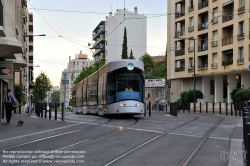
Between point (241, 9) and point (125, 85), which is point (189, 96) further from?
point (125, 85)

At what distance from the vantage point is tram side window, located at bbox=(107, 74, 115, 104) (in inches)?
922

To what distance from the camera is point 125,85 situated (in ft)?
76.3

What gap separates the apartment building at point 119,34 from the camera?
10600 cm

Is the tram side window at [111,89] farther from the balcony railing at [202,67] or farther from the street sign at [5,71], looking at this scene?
the balcony railing at [202,67]

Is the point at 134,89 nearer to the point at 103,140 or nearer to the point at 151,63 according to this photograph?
the point at 103,140

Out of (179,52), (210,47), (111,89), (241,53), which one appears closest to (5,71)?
(111,89)

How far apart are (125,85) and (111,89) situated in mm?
828

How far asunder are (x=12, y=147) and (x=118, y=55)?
96.4 meters

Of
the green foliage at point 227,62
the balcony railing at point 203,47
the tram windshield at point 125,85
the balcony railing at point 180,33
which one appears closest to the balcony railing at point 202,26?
the balcony railing at point 203,47

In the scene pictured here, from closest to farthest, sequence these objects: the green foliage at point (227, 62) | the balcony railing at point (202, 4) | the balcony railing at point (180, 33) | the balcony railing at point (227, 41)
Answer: the balcony railing at point (227, 41), the green foliage at point (227, 62), the balcony railing at point (202, 4), the balcony railing at point (180, 33)

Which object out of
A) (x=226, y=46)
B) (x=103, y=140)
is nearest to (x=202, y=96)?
(x=226, y=46)

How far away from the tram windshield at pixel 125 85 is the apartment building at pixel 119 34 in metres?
79.5

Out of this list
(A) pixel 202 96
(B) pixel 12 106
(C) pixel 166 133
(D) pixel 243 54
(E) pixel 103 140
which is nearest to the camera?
(E) pixel 103 140

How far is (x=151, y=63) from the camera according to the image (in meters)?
107
